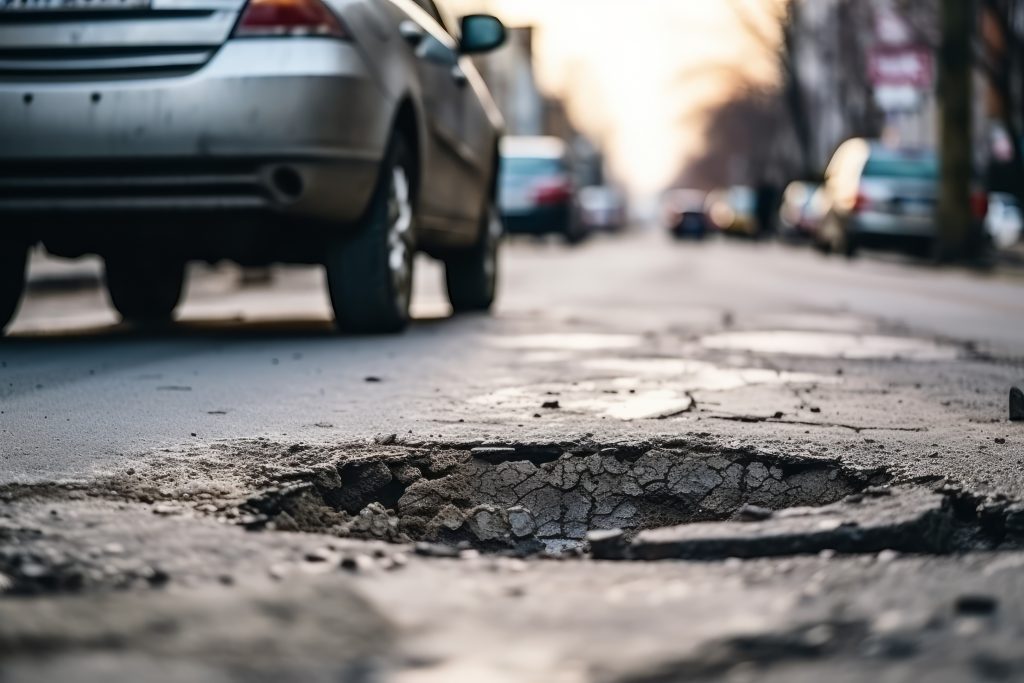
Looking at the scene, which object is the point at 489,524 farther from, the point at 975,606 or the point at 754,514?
the point at 975,606

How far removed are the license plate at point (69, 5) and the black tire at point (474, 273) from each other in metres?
3.02

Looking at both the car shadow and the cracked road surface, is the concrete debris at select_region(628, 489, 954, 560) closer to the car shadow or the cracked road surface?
the cracked road surface

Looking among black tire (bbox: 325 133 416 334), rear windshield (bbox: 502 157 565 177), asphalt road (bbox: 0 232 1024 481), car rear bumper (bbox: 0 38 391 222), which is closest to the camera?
asphalt road (bbox: 0 232 1024 481)

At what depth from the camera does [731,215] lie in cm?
Answer: 4600

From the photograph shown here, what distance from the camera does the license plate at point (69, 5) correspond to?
17.5 ft

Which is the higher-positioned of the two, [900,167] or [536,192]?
[900,167]

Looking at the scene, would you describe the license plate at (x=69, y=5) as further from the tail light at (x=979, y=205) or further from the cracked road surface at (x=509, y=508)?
the tail light at (x=979, y=205)

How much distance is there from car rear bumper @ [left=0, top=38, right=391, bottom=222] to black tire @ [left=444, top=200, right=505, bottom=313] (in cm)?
267

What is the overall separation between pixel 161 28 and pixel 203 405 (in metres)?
1.85

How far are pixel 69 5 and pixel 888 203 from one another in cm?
1552

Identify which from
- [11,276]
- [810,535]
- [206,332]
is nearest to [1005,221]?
[206,332]

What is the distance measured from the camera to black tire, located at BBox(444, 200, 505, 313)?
816 centimetres

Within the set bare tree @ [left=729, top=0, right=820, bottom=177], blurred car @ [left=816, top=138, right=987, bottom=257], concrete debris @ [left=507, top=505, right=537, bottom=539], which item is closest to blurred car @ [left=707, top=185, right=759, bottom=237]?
bare tree @ [left=729, top=0, right=820, bottom=177]

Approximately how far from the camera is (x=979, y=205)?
18.6 metres
